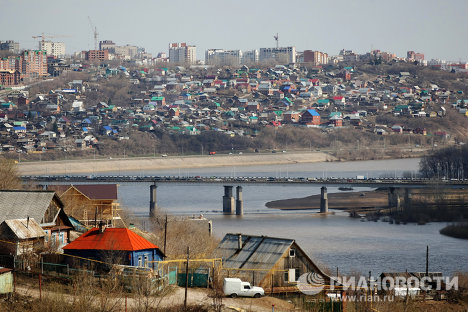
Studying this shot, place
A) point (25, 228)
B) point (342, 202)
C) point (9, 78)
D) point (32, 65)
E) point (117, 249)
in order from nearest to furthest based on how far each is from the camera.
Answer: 1. point (117, 249)
2. point (25, 228)
3. point (342, 202)
4. point (9, 78)
5. point (32, 65)

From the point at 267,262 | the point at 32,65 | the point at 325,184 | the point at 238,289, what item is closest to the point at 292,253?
the point at 267,262

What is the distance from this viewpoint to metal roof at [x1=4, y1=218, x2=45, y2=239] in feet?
65.5

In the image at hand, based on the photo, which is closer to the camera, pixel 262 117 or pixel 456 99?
pixel 262 117

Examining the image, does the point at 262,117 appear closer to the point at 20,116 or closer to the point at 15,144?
the point at 20,116

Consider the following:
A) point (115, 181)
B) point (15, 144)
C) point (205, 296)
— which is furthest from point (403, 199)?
point (15, 144)

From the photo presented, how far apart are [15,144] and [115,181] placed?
4787cm

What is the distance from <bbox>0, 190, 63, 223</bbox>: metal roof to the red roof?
2729 millimetres

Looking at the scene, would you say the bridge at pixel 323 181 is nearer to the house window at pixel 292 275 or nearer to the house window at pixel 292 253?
the house window at pixel 292 253

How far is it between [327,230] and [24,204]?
2810 cm

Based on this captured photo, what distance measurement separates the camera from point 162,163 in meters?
105

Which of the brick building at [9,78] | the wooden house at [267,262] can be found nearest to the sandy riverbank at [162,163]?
the wooden house at [267,262]

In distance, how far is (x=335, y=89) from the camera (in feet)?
595

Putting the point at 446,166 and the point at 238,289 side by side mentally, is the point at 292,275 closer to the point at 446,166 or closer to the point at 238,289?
the point at 238,289

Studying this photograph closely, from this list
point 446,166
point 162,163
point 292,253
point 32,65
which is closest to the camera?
point 292,253
